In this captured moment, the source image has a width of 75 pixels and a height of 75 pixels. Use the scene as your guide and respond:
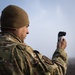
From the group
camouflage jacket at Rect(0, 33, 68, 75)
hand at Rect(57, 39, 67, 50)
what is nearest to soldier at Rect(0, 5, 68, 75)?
camouflage jacket at Rect(0, 33, 68, 75)

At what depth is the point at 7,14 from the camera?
3.85 meters

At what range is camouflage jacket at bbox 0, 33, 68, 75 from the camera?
135 inches

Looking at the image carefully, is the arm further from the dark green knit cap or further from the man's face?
the dark green knit cap

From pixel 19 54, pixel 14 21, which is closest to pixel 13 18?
pixel 14 21

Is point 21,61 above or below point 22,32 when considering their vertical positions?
below

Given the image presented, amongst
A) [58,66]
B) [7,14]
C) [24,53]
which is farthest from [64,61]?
[7,14]

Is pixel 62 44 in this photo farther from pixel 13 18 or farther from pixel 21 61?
pixel 21 61

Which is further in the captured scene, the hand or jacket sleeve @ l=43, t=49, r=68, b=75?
the hand

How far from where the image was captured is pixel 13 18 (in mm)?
3820

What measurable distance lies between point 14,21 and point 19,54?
21.6 inches

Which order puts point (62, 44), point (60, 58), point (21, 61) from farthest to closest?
point (62, 44), point (60, 58), point (21, 61)

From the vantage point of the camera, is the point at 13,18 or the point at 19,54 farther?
the point at 13,18

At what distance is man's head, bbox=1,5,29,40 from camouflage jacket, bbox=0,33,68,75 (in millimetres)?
209

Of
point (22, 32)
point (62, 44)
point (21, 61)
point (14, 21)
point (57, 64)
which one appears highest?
point (14, 21)
